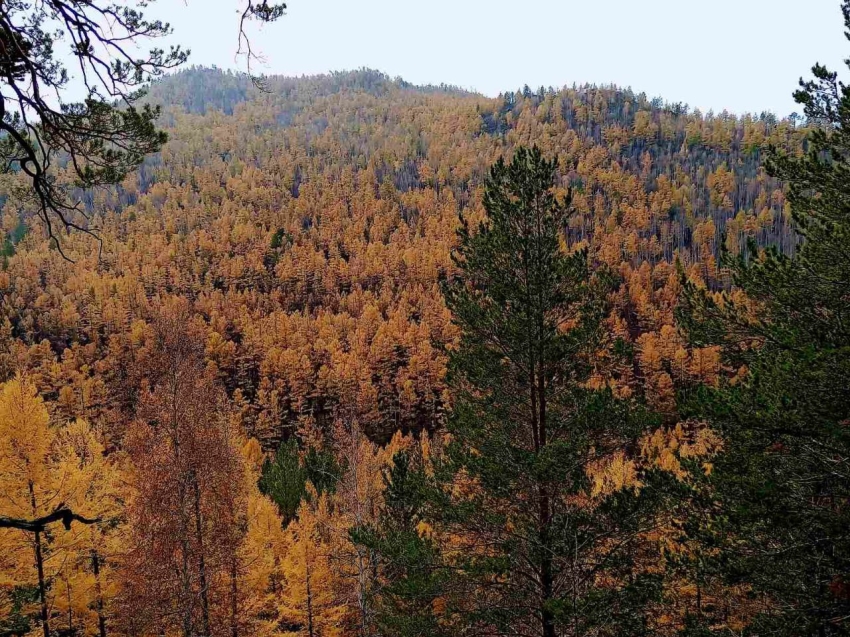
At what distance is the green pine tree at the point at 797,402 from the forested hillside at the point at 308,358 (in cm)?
51

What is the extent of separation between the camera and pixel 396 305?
82.4 meters

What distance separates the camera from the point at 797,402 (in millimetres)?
5633

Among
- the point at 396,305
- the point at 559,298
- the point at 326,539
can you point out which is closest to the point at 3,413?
the point at 559,298

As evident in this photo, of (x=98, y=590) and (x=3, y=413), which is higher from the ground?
(x=3, y=413)

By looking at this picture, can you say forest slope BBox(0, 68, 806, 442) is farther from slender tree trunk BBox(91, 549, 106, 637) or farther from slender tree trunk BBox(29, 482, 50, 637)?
slender tree trunk BBox(91, 549, 106, 637)

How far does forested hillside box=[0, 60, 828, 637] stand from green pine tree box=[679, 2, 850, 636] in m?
0.51

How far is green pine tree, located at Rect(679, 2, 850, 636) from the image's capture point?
535cm

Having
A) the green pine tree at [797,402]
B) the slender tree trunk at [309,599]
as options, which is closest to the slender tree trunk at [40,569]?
the slender tree trunk at [309,599]

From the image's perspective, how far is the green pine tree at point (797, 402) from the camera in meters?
5.35

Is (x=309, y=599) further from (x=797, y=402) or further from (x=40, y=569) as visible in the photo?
(x=797, y=402)

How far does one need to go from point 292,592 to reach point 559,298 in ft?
48.4

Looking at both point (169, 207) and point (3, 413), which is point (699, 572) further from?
point (169, 207)

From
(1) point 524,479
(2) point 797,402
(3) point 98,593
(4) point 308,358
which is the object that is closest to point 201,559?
(3) point 98,593

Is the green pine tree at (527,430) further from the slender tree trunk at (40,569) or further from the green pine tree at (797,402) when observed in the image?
the slender tree trunk at (40,569)
